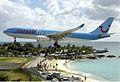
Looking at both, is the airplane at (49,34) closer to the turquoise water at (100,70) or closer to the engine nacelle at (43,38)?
the engine nacelle at (43,38)

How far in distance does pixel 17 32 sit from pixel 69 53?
57.5 metres

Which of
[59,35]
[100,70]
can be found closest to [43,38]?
[59,35]

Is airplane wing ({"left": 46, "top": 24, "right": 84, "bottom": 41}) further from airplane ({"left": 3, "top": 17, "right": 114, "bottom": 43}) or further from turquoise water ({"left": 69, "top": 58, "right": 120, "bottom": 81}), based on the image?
turquoise water ({"left": 69, "top": 58, "right": 120, "bottom": 81})

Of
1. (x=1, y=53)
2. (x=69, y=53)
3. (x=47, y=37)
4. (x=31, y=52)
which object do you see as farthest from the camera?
(x=69, y=53)

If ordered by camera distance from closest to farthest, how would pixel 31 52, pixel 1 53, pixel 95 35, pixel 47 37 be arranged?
pixel 47 37 < pixel 95 35 < pixel 1 53 < pixel 31 52

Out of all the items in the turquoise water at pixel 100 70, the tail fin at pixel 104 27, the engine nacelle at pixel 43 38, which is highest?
the tail fin at pixel 104 27

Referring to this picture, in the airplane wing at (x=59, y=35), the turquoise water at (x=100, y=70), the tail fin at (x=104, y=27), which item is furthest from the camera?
the tail fin at (x=104, y=27)

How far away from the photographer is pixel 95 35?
3386 inches

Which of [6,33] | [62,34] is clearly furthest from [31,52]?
[62,34]

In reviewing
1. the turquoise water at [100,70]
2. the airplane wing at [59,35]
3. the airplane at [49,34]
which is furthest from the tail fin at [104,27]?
the airplane wing at [59,35]

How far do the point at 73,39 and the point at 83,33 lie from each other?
12.3 feet

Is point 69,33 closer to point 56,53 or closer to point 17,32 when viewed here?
point 17,32

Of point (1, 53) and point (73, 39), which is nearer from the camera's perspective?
point (73, 39)

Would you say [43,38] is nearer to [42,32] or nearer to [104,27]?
[42,32]
